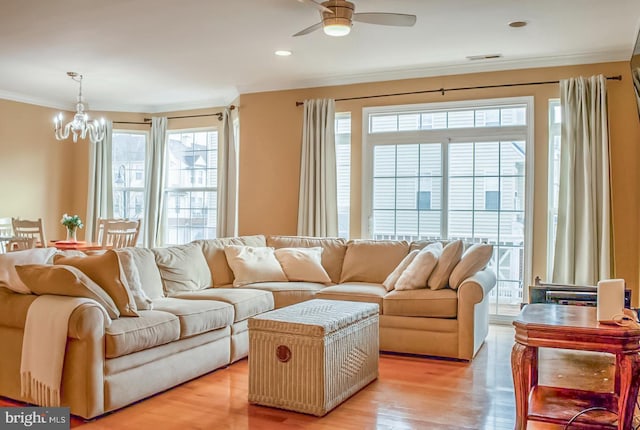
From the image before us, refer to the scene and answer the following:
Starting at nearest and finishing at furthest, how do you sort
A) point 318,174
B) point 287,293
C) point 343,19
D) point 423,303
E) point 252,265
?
point 343,19, point 423,303, point 287,293, point 252,265, point 318,174

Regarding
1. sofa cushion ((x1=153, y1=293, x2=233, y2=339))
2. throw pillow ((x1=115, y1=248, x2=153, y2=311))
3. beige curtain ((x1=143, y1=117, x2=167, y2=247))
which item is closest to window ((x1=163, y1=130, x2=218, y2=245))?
beige curtain ((x1=143, y1=117, x2=167, y2=247))

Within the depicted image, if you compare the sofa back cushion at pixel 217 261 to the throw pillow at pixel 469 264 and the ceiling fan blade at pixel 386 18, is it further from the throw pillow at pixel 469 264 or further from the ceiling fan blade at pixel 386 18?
the ceiling fan blade at pixel 386 18

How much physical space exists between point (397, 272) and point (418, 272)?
275 millimetres

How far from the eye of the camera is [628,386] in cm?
236

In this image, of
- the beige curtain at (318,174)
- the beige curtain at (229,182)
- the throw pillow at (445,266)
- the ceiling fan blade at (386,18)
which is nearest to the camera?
the ceiling fan blade at (386,18)

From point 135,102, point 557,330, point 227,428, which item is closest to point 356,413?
point 227,428

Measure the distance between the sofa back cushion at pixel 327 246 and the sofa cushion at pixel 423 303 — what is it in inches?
37.5

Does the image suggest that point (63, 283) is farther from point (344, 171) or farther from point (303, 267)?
point (344, 171)

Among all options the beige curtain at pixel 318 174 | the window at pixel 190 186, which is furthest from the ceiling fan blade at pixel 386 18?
the window at pixel 190 186

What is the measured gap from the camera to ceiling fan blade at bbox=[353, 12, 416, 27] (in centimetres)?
369

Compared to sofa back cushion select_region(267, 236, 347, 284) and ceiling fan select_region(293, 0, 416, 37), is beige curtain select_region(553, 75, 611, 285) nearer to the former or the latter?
sofa back cushion select_region(267, 236, 347, 284)

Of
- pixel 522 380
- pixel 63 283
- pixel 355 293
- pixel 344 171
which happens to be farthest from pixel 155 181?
pixel 522 380

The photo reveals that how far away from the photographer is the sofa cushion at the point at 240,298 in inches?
164

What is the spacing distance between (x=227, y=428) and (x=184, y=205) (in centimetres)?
534
